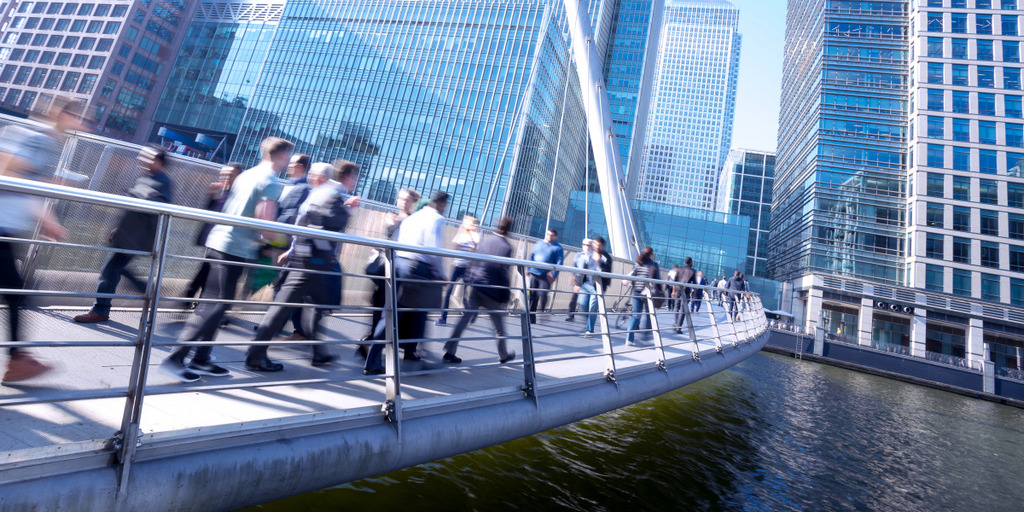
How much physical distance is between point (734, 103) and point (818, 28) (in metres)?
137

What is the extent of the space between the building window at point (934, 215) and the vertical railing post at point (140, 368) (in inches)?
2174

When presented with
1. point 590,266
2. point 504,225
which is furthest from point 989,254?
point 504,225

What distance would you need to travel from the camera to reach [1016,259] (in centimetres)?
3984

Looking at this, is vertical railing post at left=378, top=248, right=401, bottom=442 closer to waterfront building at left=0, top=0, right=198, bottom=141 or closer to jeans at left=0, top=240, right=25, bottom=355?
jeans at left=0, top=240, right=25, bottom=355

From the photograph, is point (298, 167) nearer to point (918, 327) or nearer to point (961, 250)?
point (918, 327)

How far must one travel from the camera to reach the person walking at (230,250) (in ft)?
9.30

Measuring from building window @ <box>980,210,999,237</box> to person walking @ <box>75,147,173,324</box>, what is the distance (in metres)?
56.4

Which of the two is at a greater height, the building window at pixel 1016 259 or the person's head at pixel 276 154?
the building window at pixel 1016 259

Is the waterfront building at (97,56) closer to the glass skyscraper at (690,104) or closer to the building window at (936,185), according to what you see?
the building window at (936,185)

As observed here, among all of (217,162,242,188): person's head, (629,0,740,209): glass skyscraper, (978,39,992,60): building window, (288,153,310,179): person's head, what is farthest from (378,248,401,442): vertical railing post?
(629,0,740,209): glass skyscraper

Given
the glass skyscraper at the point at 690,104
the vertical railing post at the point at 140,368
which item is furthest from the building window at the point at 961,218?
the glass skyscraper at the point at 690,104

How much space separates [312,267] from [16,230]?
58.9 inches

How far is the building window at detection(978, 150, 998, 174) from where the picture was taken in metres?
41.6

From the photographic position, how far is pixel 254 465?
7.04ft
